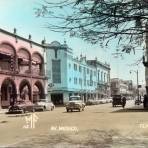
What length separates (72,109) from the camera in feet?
185

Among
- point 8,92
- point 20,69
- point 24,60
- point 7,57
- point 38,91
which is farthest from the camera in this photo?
point 38,91

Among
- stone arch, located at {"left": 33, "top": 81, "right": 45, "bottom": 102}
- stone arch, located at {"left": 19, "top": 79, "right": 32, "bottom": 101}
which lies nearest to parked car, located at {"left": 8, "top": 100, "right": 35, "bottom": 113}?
stone arch, located at {"left": 19, "top": 79, "right": 32, "bottom": 101}

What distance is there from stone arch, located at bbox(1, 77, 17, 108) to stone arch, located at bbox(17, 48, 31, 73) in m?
5.38

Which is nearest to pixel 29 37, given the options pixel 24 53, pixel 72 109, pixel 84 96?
pixel 24 53

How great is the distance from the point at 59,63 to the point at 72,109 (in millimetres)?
52103

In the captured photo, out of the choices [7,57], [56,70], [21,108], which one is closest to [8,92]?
[7,57]

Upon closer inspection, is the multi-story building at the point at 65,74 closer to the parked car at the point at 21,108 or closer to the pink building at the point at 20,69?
the pink building at the point at 20,69

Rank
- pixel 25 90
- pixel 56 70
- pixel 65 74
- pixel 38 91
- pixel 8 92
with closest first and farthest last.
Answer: pixel 8 92 < pixel 25 90 < pixel 38 91 < pixel 56 70 < pixel 65 74

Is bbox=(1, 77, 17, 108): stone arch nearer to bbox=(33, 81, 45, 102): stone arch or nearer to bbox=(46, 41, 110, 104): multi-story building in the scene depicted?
bbox=(33, 81, 45, 102): stone arch

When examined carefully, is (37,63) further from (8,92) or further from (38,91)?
(8,92)

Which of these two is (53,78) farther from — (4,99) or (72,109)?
(72,109)

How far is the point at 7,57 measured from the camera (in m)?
76.1

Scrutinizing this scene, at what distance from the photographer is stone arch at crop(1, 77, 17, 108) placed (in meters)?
75.1

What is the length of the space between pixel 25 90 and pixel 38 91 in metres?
7.04
